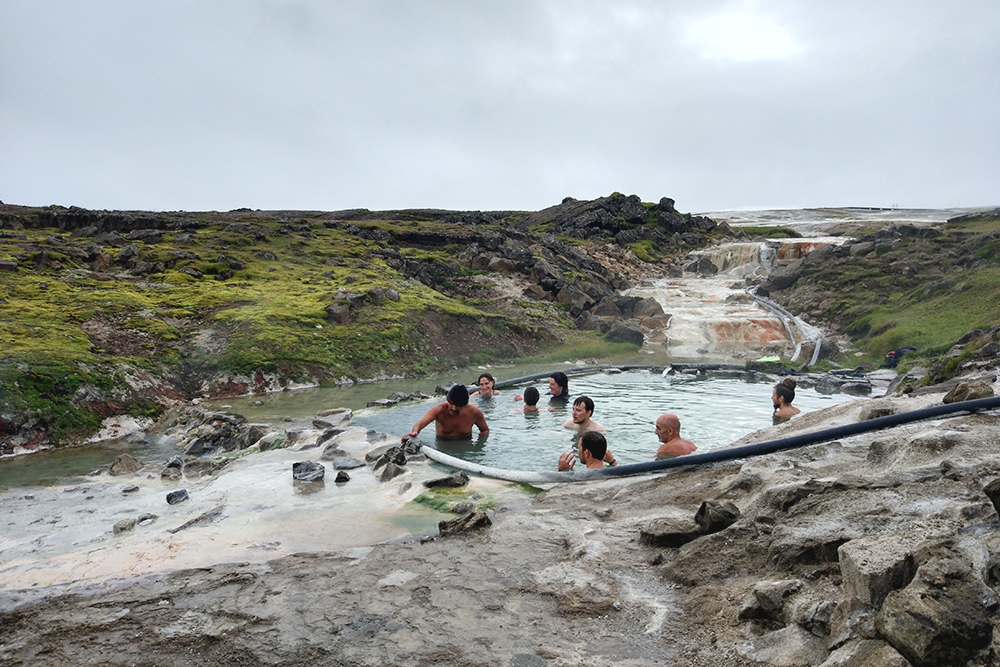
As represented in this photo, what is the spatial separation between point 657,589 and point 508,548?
4.72 ft

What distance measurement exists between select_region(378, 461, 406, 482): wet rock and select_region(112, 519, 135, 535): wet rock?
114 inches

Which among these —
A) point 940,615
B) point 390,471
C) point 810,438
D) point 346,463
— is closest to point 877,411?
point 810,438

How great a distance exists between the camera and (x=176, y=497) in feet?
25.2

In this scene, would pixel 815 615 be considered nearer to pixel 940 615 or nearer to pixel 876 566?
pixel 876 566

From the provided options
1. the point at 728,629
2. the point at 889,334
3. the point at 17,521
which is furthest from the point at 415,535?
the point at 889,334

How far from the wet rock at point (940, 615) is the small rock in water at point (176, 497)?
748 cm

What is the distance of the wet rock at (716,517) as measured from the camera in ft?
15.6

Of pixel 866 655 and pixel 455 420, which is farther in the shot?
pixel 455 420

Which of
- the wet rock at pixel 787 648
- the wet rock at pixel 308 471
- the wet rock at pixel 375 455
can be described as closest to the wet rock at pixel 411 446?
the wet rock at pixel 375 455

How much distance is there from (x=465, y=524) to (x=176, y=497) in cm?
411

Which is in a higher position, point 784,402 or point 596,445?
point 596,445

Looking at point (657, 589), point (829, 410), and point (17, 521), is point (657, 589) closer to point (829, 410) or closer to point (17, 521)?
point (829, 410)

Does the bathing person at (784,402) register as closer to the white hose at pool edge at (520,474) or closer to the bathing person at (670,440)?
the bathing person at (670,440)

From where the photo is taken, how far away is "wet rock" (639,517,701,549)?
482 cm
